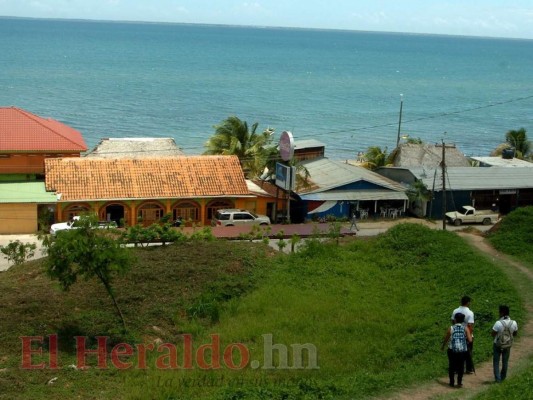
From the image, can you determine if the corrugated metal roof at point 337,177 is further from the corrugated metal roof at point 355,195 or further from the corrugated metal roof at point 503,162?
the corrugated metal roof at point 503,162

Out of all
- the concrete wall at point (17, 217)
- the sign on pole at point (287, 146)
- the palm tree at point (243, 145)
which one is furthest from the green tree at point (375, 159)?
the concrete wall at point (17, 217)

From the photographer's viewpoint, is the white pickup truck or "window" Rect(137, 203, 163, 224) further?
the white pickup truck

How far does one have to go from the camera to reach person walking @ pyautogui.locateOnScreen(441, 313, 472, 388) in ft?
49.3

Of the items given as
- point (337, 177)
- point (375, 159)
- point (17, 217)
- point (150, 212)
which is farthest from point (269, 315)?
point (375, 159)

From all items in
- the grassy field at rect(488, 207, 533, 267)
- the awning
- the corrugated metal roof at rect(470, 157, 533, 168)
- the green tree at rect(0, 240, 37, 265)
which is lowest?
the green tree at rect(0, 240, 37, 265)

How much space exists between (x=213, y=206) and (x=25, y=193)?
30.4 ft

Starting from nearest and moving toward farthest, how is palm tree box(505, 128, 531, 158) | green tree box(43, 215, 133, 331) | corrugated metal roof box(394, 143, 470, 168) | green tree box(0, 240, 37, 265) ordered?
green tree box(43, 215, 133, 331), green tree box(0, 240, 37, 265), corrugated metal roof box(394, 143, 470, 168), palm tree box(505, 128, 531, 158)

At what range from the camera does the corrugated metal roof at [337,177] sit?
136ft

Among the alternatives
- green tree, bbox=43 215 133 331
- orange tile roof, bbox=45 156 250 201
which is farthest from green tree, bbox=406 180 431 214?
green tree, bbox=43 215 133 331

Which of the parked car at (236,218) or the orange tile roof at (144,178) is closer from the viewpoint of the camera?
the parked car at (236,218)

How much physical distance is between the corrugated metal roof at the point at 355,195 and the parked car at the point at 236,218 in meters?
3.20

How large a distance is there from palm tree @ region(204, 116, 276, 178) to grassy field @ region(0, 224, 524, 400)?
48.2ft

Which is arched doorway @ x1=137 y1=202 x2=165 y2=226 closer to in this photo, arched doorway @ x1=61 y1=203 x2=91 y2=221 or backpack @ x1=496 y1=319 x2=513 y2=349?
arched doorway @ x1=61 y1=203 x2=91 y2=221

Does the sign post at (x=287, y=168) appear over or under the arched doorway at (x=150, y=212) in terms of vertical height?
over
